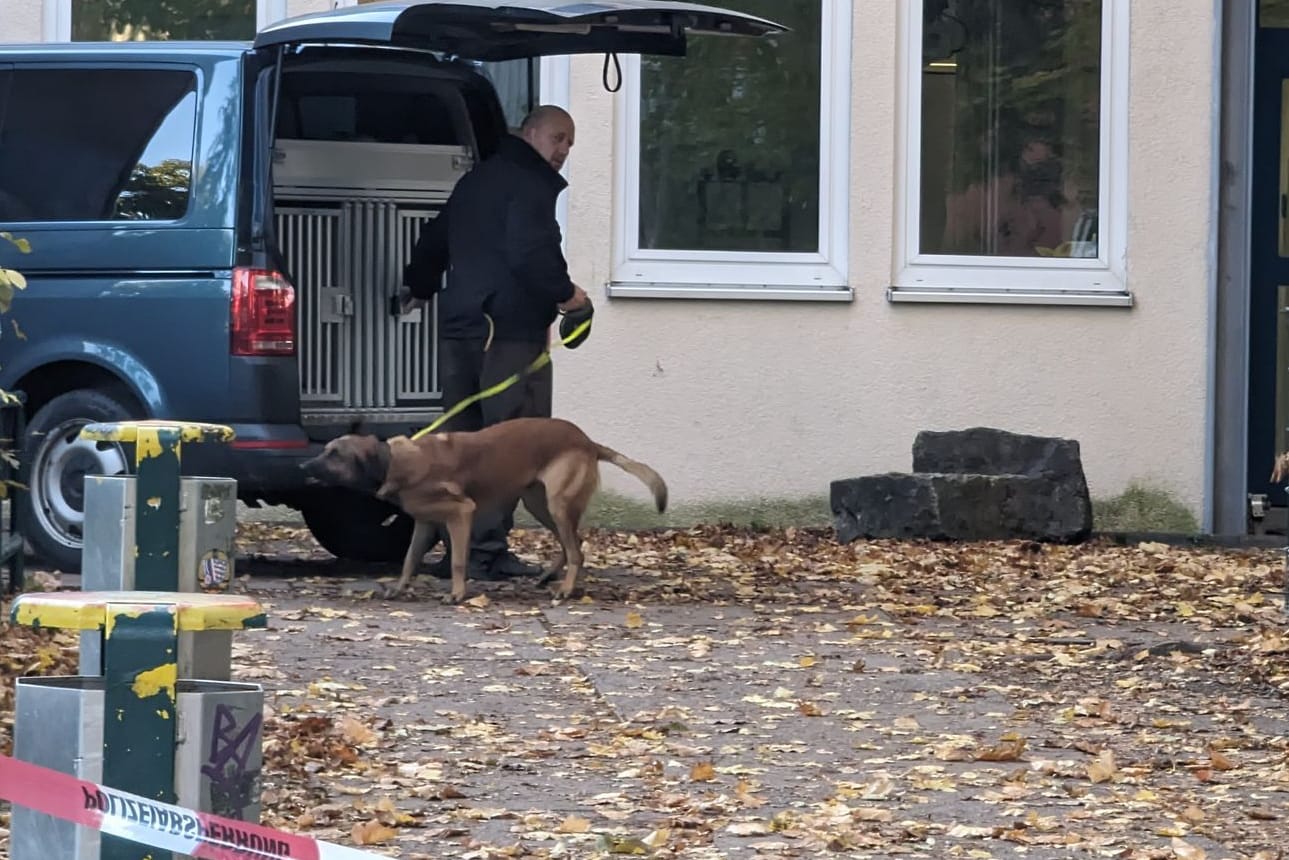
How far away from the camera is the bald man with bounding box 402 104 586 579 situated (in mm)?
10164

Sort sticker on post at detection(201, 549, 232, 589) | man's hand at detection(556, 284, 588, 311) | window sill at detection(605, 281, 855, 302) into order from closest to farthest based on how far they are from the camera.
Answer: sticker on post at detection(201, 549, 232, 589) → man's hand at detection(556, 284, 588, 311) → window sill at detection(605, 281, 855, 302)

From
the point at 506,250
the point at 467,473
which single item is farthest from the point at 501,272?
the point at 467,473

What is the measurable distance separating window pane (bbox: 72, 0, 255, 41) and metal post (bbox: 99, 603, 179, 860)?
1084 centimetres

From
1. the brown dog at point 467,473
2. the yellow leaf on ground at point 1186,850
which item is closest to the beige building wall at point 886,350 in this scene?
the brown dog at point 467,473

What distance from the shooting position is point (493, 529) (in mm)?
10695

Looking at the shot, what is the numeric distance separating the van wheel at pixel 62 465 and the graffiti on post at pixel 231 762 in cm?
664

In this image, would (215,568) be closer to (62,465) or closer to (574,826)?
(574,826)

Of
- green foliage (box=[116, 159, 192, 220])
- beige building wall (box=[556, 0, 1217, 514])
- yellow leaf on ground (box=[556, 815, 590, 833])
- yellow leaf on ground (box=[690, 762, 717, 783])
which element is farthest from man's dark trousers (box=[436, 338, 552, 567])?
yellow leaf on ground (box=[556, 815, 590, 833])

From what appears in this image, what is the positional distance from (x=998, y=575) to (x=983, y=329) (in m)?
2.67

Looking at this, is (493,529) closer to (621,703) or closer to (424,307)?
(424,307)

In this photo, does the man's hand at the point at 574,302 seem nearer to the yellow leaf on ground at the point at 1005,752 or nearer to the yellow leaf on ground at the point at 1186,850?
the yellow leaf on ground at the point at 1005,752

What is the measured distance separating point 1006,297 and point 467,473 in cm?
514

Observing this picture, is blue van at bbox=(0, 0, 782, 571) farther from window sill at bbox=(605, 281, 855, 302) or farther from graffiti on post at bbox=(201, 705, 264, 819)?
graffiti on post at bbox=(201, 705, 264, 819)

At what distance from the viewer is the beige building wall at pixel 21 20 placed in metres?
13.4
